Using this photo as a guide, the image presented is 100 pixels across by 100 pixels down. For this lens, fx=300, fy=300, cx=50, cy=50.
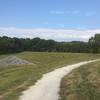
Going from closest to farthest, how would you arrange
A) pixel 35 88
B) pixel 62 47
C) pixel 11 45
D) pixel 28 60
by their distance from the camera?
1. pixel 35 88
2. pixel 28 60
3. pixel 62 47
4. pixel 11 45

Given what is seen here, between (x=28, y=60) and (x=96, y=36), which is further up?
(x=96, y=36)

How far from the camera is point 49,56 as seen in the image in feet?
250

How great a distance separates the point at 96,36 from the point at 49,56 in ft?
67.2

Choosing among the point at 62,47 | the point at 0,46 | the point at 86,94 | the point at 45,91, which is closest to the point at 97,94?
the point at 86,94

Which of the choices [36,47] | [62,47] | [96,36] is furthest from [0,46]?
[96,36]

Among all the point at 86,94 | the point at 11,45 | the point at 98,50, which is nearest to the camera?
the point at 86,94

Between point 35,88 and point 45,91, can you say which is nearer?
point 45,91

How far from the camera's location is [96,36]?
90.0 meters

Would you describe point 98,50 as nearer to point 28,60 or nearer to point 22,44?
point 28,60

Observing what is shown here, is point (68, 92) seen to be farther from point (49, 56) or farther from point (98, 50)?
point (98, 50)

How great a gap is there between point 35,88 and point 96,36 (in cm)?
7048

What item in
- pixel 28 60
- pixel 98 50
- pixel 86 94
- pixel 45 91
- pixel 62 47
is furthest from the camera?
pixel 62 47

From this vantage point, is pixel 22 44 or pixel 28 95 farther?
pixel 22 44

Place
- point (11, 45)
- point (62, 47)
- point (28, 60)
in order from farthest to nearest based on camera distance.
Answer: point (11, 45) → point (62, 47) → point (28, 60)
